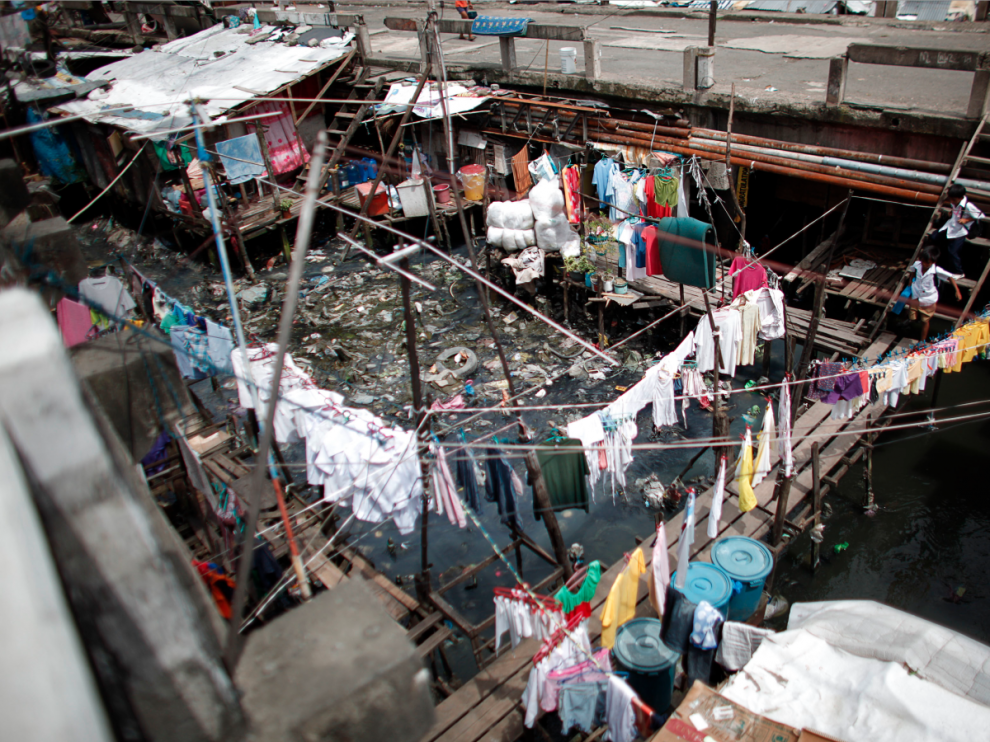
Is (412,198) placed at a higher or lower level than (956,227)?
lower

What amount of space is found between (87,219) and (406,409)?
18622 mm

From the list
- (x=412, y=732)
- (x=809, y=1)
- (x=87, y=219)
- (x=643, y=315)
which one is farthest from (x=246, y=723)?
(x=87, y=219)

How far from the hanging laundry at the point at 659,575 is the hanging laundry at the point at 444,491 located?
2220 mm

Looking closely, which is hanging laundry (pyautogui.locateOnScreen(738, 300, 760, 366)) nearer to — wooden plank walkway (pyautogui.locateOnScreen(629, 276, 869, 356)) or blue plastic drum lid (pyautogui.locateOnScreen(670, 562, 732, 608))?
wooden plank walkway (pyautogui.locateOnScreen(629, 276, 869, 356))

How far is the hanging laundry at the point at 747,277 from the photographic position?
11.1m

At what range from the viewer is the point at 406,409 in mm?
13391

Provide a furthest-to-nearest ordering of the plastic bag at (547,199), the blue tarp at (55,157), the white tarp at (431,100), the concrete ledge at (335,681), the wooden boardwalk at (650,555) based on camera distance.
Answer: the blue tarp at (55,157) → the white tarp at (431,100) → the plastic bag at (547,199) → the wooden boardwalk at (650,555) → the concrete ledge at (335,681)

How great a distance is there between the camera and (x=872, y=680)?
589 cm

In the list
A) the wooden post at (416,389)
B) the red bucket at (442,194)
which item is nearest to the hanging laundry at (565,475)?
the wooden post at (416,389)

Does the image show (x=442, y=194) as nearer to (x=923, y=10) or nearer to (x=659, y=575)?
(x=659, y=575)

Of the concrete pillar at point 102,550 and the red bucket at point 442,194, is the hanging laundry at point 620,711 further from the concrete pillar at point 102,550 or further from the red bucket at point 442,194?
the red bucket at point 442,194

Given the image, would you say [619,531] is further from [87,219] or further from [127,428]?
[87,219]

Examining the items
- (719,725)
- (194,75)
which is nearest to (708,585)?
(719,725)

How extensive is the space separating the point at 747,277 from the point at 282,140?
15.2m
